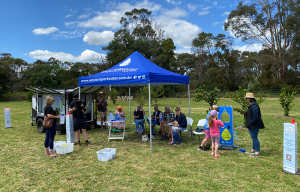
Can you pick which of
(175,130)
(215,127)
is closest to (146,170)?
(215,127)

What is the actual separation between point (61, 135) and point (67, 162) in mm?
3455

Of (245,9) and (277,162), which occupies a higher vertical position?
(245,9)

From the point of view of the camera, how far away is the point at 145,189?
3.36m

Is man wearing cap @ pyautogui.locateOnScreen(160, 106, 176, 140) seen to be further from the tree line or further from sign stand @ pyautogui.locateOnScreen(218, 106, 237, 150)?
the tree line

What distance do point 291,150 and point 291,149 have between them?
2 centimetres

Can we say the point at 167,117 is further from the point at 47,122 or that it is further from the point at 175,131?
the point at 47,122

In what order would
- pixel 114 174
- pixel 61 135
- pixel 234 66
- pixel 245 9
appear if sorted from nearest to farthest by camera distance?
pixel 114 174
pixel 61 135
pixel 245 9
pixel 234 66

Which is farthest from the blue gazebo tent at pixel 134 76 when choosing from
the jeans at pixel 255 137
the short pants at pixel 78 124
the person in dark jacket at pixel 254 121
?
the jeans at pixel 255 137

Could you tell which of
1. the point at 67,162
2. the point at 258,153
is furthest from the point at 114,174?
the point at 258,153

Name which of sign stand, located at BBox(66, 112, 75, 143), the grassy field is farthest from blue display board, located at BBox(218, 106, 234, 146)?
sign stand, located at BBox(66, 112, 75, 143)

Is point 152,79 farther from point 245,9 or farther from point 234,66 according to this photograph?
point 234,66

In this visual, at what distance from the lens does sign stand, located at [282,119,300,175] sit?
147 inches

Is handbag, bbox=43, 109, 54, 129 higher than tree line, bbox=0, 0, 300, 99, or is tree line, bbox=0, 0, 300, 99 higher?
tree line, bbox=0, 0, 300, 99

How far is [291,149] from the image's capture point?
Answer: 3.78 metres
